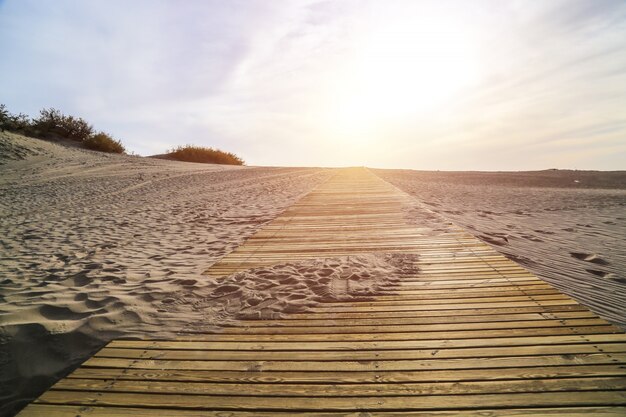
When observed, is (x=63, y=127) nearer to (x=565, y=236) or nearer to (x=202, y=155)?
(x=202, y=155)

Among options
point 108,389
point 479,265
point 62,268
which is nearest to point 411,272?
point 479,265

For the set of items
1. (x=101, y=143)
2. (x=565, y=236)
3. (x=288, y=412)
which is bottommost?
(x=288, y=412)

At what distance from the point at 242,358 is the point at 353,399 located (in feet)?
2.64

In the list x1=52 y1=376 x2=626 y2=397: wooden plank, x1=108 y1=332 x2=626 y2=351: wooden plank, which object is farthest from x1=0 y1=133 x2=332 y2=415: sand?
x1=52 y1=376 x2=626 y2=397: wooden plank

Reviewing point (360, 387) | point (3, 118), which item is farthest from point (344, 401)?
point (3, 118)

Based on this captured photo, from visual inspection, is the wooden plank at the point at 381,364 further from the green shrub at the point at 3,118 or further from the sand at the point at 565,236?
the green shrub at the point at 3,118

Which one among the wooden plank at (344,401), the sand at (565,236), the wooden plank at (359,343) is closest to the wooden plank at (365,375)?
the wooden plank at (344,401)

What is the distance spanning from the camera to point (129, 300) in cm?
337

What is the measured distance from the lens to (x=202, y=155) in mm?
29984

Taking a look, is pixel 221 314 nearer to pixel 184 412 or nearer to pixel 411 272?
pixel 184 412

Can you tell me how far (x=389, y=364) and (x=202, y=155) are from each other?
30248 millimetres

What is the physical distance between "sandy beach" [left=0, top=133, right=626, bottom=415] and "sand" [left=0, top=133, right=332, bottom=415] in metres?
0.02

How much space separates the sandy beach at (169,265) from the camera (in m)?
2.80

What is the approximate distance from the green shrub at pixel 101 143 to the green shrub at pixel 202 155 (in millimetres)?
5793
